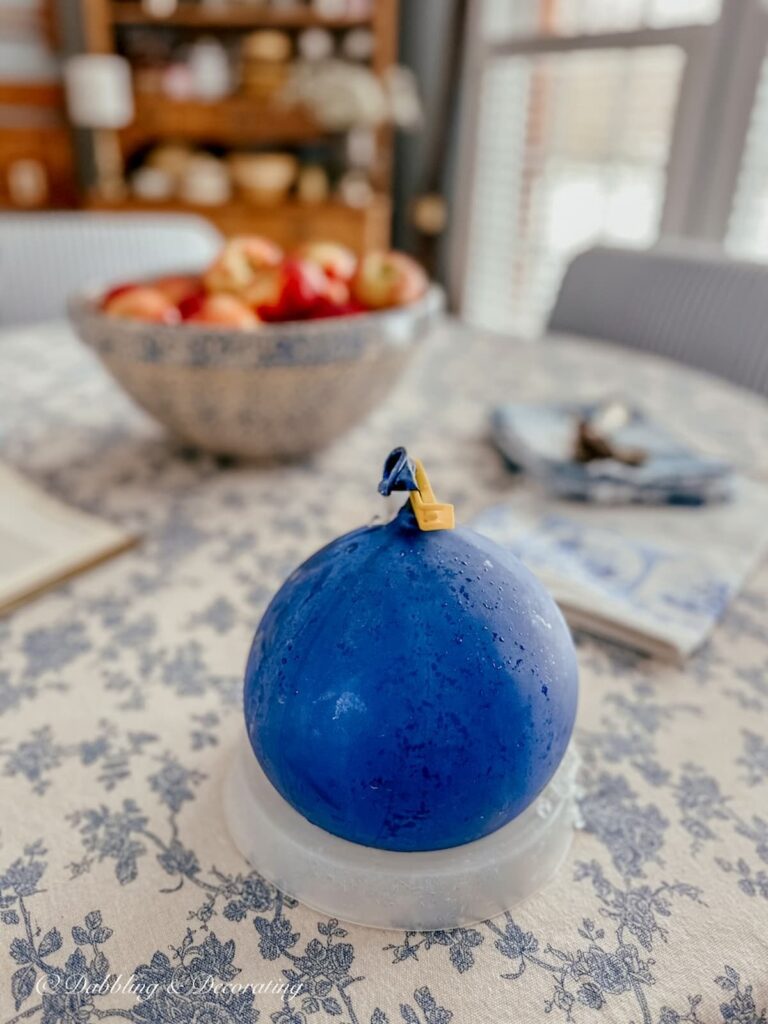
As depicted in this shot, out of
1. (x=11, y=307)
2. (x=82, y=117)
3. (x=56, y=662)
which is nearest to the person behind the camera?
(x=56, y=662)

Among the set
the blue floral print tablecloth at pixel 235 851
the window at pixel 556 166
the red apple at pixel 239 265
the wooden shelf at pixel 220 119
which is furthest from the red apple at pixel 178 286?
the wooden shelf at pixel 220 119

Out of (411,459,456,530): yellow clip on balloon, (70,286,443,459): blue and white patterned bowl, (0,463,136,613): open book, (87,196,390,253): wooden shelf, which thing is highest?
(411,459,456,530): yellow clip on balloon

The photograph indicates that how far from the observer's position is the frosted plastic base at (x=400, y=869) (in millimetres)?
363

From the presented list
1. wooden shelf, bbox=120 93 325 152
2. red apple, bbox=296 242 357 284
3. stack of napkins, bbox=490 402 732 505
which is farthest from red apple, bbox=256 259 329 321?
wooden shelf, bbox=120 93 325 152

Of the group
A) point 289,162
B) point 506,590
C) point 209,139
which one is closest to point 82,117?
point 209,139

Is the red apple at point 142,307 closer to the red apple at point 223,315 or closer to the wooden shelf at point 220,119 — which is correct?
the red apple at point 223,315

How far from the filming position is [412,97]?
10.9ft

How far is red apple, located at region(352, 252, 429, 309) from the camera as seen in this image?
2.87 feet

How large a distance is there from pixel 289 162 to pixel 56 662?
326 centimetres

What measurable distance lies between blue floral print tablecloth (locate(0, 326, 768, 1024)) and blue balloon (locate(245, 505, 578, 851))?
0.05m

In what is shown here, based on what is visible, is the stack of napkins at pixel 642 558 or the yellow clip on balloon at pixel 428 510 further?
the stack of napkins at pixel 642 558

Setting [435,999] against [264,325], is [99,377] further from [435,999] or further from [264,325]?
[435,999]

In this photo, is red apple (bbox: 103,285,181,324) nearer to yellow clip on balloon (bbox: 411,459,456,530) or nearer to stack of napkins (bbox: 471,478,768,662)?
stack of napkins (bbox: 471,478,768,662)

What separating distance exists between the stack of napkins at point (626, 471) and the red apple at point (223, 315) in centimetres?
31
